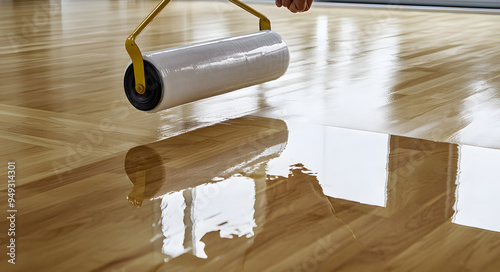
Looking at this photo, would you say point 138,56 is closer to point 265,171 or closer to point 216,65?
point 216,65

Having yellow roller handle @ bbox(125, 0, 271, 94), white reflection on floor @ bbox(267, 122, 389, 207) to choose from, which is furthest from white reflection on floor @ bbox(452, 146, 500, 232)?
yellow roller handle @ bbox(125, 0, 271, 94)

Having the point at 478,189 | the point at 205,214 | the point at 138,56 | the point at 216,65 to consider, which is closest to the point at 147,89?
the point at 138,56

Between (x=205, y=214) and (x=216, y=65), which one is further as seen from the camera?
(x=216, y=65)

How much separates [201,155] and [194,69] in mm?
371

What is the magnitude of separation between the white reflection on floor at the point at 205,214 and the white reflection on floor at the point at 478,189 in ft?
1.31

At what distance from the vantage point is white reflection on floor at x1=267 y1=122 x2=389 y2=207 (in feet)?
4.78

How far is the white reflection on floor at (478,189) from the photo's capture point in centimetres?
129

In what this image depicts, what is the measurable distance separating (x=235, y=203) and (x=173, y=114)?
875 millimetres

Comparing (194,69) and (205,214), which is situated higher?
(194,69)

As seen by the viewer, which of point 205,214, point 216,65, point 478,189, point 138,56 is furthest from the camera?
point 216,65

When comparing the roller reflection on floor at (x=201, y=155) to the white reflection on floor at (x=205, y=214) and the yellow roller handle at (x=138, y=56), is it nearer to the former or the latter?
the white reflection on floor at (x=205, y=214)

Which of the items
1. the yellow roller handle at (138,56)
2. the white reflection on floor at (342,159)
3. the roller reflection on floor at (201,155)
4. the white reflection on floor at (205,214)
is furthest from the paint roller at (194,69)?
the white reflection on floor at (205,214)

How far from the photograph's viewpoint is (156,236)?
47.4 inches

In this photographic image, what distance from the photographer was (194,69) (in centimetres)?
200
